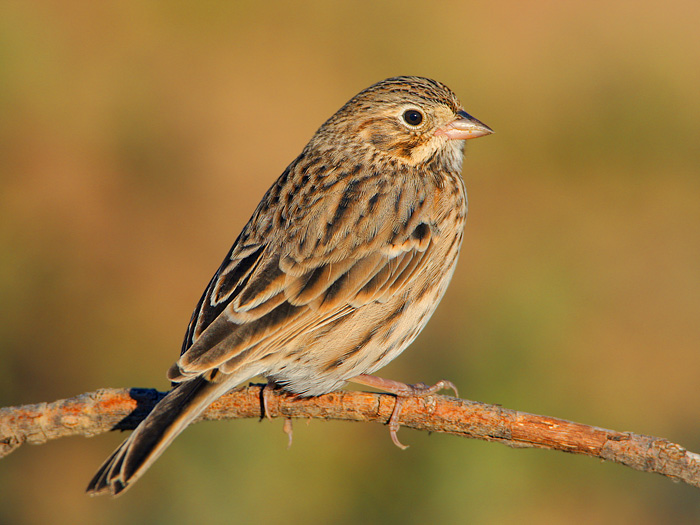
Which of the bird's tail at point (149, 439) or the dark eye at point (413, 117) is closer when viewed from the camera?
the bird's tail at point (149, 439)

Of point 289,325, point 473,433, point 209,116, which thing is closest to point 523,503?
point 473,433

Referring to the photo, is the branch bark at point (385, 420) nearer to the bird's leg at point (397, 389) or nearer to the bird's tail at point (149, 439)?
the bird's leg at point (397, 389)

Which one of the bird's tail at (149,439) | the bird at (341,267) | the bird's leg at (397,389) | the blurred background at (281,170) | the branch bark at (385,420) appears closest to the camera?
the bird's tail at (149,439)

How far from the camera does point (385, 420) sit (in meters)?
4.30

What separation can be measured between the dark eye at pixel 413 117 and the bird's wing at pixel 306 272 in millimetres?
→ 536

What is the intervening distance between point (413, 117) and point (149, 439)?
2589 millimetres

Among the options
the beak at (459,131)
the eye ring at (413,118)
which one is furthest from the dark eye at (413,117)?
the beak at (459,131)

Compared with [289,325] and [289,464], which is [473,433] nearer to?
[289,325]

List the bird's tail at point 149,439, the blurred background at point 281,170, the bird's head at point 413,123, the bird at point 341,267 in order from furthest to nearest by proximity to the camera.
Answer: the blurred background at point 281,170, the bird's head at point 413,123, the bird at point 341,267, the bird's tail at point 149,439

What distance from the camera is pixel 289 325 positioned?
13.4 ft

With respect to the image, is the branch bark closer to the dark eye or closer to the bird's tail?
the bird's tail

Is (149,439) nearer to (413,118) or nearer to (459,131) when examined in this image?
(413,118)

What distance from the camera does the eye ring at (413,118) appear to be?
5055 mm

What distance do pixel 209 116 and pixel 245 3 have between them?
2402mm
